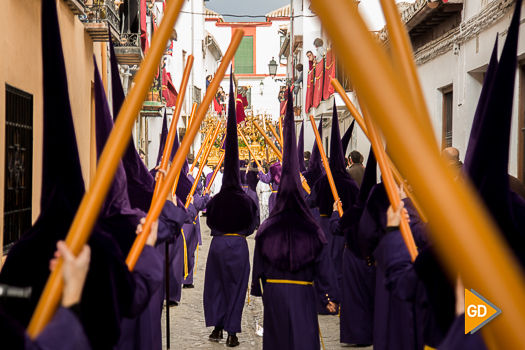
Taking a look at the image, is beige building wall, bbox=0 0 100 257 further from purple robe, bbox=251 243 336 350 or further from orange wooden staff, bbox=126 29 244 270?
purple robe, bbox=251 243 336 350

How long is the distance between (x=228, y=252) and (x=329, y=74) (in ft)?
42.9

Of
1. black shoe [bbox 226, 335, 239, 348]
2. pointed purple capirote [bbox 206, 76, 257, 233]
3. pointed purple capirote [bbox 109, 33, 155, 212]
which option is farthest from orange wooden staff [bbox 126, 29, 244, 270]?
black shoe [bbox 226, 335, 239, 348]

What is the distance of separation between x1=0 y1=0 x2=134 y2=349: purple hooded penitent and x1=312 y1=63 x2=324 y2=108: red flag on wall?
1961cm

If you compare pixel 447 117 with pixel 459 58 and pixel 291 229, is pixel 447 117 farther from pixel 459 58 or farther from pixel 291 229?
pixel 291 229

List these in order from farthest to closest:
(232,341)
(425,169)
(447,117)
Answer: (447,117) < (232,341) < (425,169)

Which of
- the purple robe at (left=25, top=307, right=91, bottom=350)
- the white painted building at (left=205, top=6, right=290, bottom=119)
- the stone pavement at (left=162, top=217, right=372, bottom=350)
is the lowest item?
the stone pavement at (left=162, top=217, right=372, bottom=350)

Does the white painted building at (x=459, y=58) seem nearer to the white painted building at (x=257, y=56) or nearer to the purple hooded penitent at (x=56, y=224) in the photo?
the purple hooded penitent at (x=56, y=224)

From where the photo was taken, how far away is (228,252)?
24.0 ft

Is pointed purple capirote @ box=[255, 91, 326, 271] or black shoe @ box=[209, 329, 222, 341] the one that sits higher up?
pointed purple capirote @ box=[255, 91, 326, 271]

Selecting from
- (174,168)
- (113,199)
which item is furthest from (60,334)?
(113,199)

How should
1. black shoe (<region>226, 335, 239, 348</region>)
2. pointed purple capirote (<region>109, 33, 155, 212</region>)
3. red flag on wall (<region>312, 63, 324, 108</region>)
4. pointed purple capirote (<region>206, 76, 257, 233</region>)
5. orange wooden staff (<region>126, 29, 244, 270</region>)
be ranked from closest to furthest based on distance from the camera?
1. orange wooden staff (<region>126, 29, 244, 270</region>)
2. pointed purple capirote (<region>109, 33, 155, 212</region>)
3. black shoe (<region>226, 335, 239, 348</region>)
4. pointed purple capirote (<region>206, 76, 257, 233</region>)
5. red flag on wall (<region>312, 63, 324, 108</region>)

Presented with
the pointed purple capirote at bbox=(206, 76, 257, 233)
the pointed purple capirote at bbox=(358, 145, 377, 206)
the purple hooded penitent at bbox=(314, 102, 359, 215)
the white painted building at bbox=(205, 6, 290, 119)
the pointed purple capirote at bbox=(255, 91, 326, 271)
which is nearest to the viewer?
the pointed purple capirote at bbox=(255, 91, 326, 271)

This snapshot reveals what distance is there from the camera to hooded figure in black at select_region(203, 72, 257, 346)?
23.1 feet

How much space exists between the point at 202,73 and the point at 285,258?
40167 mm
